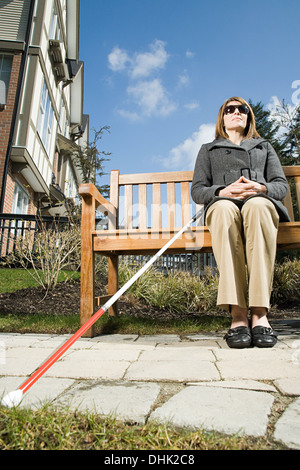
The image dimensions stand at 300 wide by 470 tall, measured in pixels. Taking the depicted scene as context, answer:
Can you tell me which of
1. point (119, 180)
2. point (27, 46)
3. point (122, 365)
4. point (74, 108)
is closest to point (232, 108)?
Result: point (119, 180)

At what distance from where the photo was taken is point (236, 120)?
246 cm

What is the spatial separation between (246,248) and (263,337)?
18.3 inches

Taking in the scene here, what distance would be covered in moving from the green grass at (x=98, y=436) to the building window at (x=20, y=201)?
898cm

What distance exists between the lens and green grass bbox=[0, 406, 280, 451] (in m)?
0.78

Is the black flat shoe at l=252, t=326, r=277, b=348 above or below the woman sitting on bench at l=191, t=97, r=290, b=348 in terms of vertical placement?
below

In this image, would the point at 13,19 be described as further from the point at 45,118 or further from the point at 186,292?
the point at 186,292

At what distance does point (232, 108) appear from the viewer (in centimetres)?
247

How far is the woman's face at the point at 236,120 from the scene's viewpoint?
2.46 metres

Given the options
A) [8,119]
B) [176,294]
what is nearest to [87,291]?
[176,294]

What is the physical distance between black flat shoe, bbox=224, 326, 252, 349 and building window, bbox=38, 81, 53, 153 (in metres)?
9.87

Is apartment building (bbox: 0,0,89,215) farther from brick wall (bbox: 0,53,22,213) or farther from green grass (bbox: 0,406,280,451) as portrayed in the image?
green grass (bbox: 0,406,280,451)

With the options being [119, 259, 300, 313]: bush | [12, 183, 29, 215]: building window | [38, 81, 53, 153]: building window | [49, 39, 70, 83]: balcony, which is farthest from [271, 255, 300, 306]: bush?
[49, 39, 70, 83]: balcony
